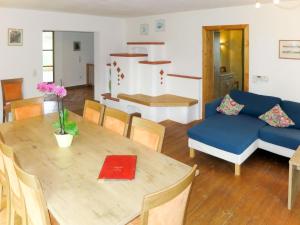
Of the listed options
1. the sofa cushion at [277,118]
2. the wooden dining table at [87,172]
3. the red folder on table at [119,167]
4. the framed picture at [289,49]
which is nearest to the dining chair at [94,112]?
the wooden dining table at [87,172]

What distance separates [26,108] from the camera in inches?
135

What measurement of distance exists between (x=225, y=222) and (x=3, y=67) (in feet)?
16.0

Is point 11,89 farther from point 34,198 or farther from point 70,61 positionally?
point 70,61

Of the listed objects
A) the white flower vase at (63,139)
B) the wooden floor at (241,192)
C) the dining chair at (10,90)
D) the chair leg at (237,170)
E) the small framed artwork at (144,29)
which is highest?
the small framed artwork at (144,29)

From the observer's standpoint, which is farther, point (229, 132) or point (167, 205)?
point (229, 132)

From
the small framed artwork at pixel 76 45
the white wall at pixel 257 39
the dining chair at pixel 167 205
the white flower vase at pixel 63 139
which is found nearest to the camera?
the dining chair at pixel 167 205

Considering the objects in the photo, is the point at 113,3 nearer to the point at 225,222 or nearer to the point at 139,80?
the point at 139,80

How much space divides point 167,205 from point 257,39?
4.17 m

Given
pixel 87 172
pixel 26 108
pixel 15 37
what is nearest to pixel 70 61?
pixel 15 37

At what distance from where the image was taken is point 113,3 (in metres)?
4.61

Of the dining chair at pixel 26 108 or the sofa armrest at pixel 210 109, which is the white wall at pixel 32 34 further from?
the sofa armrest at pixel 210 109

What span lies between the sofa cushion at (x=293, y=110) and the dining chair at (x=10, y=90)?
189 inches

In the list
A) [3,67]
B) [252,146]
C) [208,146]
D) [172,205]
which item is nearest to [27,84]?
[3,67]

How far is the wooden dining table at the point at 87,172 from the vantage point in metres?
1.45
